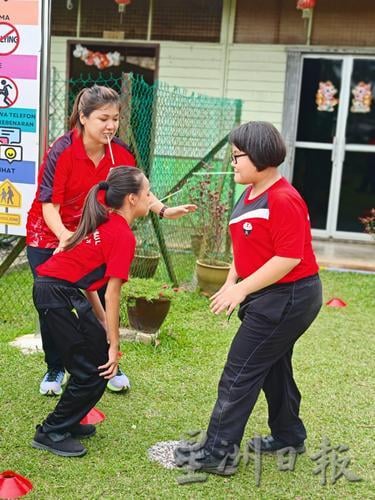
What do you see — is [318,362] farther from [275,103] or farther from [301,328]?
[275,103]

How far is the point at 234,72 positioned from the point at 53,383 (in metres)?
6.00

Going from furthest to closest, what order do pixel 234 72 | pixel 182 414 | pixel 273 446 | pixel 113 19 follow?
pixel 113 19 → pixel 234 72 → pixel 182 414 → pixel 273 446

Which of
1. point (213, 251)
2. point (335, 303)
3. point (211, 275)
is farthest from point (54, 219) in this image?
point (335, 303)

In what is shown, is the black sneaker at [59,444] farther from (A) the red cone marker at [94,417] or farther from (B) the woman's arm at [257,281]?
(B) the woman's arm at [257,281]

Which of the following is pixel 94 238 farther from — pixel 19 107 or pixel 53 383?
pixel 19 107

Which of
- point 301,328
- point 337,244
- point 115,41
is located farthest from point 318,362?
point 115,41

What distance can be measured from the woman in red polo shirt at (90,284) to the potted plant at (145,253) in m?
2.60

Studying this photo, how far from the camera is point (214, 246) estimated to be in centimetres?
639

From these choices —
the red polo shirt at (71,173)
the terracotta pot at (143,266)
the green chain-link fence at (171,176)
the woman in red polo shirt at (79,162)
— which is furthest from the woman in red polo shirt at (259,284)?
the terracotta pot at (143,266)

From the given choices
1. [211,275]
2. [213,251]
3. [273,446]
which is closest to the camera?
[273,446]

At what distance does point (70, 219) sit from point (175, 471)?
4.59 ft

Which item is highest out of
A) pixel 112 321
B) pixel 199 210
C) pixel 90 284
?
pixel 90 284

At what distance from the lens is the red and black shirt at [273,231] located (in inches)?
A: 104

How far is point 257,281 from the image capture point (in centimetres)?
267
